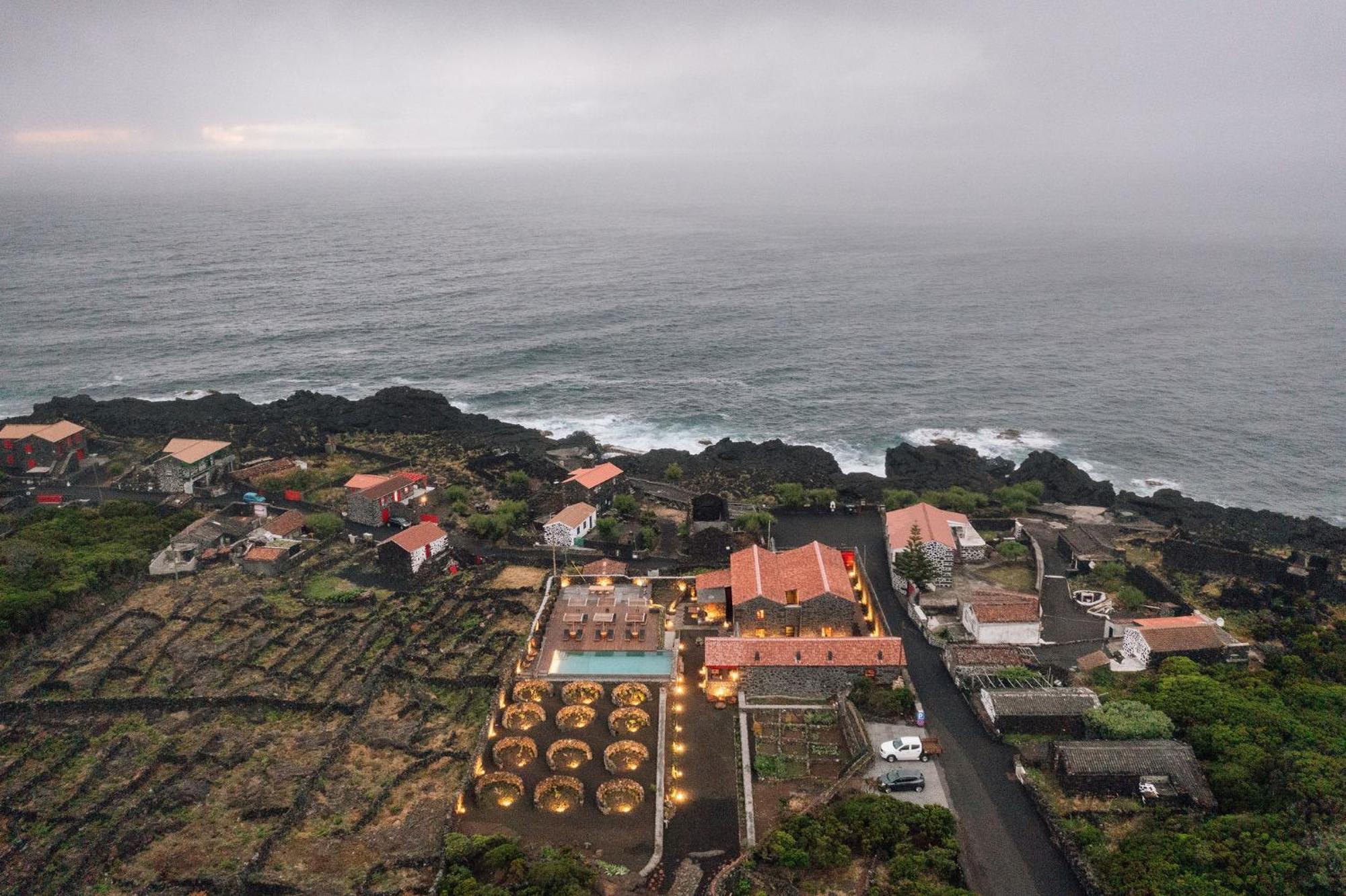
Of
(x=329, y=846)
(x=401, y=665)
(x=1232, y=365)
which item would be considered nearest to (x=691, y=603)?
(x=401, y=665)

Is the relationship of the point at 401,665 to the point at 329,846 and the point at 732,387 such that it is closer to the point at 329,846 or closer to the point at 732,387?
the point at 329,846

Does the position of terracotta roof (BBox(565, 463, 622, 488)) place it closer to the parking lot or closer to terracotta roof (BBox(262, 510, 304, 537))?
terracotta roof (BBox(262, 510, 304, 537))

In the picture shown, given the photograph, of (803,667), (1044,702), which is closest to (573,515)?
(803,667)

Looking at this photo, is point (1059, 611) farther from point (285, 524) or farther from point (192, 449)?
point (192, 449)

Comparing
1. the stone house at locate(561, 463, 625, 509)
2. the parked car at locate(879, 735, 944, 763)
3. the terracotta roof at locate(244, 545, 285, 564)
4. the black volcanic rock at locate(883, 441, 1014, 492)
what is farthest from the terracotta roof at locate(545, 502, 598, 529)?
the black volcanic rock at locate(883, 441, 1014, 492)

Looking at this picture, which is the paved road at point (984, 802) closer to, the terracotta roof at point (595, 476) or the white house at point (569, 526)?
the white house at point (569, 526)

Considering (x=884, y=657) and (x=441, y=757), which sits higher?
(x=884, y=657)

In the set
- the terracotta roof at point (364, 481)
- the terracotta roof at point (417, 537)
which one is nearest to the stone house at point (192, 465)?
the terracotta roof at point (364, 481)
